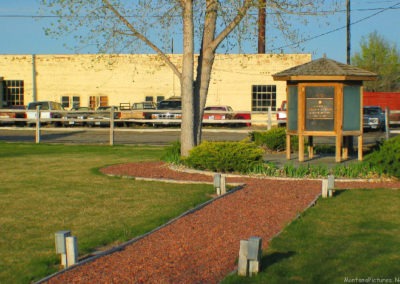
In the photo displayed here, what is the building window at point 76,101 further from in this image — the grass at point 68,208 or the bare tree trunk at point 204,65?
the bare tree trunk at point 204,65

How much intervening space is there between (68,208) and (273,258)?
4.62 meters

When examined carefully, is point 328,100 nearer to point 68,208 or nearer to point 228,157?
point 228,157

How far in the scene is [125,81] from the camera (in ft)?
172

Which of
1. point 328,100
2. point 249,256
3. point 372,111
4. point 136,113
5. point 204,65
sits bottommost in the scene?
point 249,256

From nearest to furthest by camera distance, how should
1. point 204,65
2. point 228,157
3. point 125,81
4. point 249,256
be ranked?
point 249,256 < point 228,157 < point 204,65 < point 125,81

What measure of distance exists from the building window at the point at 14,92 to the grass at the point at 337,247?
4499cm

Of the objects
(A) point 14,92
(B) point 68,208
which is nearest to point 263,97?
(A) point 14,92

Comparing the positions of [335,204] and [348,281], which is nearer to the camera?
[348,281]

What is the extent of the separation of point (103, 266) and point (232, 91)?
44.4m

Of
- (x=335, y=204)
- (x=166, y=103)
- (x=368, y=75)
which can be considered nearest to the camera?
(x=335, y=204)

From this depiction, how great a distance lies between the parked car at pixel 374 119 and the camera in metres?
40.0

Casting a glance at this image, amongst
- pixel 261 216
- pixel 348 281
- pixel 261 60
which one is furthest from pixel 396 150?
pixel 261 60

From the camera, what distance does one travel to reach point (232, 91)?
2040 inches

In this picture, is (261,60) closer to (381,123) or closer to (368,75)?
(381,123)
